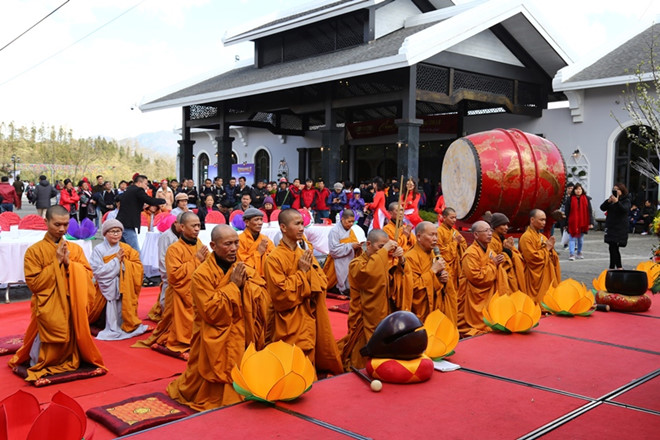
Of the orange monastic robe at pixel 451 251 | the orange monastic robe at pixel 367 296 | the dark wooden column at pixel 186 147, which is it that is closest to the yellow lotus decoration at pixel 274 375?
the orange monastic robe at pixel 367 296

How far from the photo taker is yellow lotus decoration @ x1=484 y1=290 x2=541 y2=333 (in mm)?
3986

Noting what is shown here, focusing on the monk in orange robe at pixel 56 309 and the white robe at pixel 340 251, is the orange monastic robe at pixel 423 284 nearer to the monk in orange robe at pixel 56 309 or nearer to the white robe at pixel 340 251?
the monk in orange robe at pixel 56 309

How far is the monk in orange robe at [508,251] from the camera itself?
645 cm

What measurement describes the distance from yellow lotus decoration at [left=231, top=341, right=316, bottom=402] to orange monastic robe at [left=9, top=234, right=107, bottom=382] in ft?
8.19

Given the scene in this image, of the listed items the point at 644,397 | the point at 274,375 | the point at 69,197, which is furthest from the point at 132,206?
the point at 69,197

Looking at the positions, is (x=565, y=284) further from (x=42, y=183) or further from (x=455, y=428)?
(x=42, y=183)

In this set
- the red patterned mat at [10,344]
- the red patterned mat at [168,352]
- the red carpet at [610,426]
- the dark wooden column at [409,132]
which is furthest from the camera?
the dark wooden column at [409,132]

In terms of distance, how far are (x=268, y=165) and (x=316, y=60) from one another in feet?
28.1

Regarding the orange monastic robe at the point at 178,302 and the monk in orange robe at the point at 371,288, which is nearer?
the monk in orange robe at the point at 371,288

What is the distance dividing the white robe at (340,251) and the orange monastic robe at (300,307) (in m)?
3.43

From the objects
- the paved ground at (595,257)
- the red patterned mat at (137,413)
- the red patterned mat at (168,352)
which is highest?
the paved ground at (595,257)

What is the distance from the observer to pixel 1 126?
176 ft

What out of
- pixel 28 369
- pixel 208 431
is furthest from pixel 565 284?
pixel 28 369

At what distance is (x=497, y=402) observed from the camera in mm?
2646
